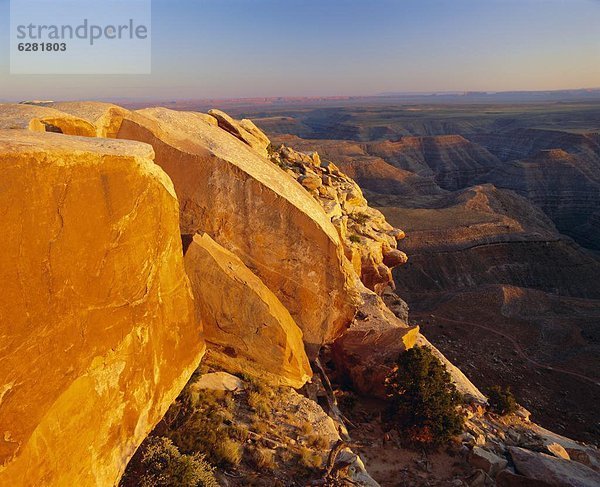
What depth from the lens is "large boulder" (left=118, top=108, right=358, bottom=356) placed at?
11625 millimetres

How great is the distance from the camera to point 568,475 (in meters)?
13.9

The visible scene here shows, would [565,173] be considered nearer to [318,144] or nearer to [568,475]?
[318,144]

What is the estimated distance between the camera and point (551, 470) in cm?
1396

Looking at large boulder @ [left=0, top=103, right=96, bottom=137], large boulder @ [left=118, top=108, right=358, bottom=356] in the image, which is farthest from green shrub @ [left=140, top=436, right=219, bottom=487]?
large boulder @ [left=0, top=103, right=96, bottom=137]

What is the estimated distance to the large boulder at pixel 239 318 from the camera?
36.2 ft

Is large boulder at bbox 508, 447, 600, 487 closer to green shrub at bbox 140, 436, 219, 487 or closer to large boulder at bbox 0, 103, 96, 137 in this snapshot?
green shrub at bbox 140, 436, 219, 487

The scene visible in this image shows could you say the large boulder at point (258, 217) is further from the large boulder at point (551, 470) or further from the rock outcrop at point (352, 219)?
the large boulder at point (551, 470)

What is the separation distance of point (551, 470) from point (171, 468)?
12.9 m

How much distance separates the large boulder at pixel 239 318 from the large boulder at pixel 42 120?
411 cm

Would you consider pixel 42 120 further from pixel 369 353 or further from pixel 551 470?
pixel 551 470

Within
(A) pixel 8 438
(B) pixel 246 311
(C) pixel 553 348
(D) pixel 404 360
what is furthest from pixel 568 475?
(C) pixel 553 348

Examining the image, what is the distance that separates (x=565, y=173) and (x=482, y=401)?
109 m

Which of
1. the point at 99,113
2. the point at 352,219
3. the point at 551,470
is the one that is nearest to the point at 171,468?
the point at 99,113

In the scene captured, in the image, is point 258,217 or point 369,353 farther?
point 369,353
